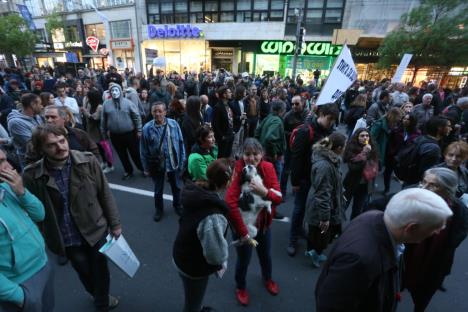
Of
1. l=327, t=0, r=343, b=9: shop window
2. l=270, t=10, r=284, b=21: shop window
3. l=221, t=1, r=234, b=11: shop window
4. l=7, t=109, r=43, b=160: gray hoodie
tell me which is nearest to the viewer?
l=7, t=109, r=43, b=160: gray hoodie

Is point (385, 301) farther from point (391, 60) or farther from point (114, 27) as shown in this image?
point (114, 27)

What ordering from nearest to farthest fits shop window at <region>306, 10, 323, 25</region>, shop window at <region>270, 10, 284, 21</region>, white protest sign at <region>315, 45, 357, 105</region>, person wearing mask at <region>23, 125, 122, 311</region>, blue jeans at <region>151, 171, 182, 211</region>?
person wearing mask at <region>23, 125, 122, 311</region> < white protest sign at <region>315, 45, 357, 105</region> < blue jeans at <region>151, 171, 182, 211</region> < shop window at <region>306, 10, 323, 25</region> < shop window at <region>270, 10, 284, 21</region>

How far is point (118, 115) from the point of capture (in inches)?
199

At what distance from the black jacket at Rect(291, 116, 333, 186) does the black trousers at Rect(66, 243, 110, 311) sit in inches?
95.5

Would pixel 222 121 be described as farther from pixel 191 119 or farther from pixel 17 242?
pixel 17 242

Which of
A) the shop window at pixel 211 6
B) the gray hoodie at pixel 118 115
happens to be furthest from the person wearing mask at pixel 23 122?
the shop window at pixel 211 6

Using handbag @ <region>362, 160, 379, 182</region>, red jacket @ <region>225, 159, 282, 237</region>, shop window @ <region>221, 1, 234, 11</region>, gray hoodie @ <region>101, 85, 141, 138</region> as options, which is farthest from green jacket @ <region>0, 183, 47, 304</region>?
shop window @ <region>221, 1, 234, 11</region>

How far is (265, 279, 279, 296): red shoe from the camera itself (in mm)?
2846

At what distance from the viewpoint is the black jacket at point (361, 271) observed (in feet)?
4.21

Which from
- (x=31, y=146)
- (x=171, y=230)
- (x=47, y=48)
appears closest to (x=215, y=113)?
(x=171, y=230)

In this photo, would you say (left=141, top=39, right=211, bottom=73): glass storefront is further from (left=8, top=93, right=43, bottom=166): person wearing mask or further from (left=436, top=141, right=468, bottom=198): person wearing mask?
(left=436, top=141, right=468, bottom=198): person wearing mask

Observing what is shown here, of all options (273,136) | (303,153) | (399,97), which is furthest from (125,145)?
(399,97)

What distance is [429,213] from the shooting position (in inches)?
49.7

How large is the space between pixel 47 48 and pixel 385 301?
41.2m
